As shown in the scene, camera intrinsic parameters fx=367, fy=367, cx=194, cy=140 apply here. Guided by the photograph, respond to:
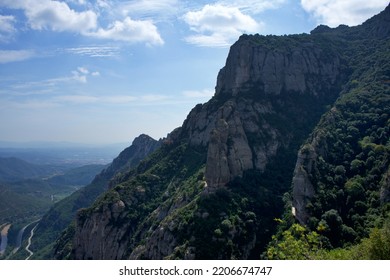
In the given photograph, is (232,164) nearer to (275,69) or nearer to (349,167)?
(349,167)

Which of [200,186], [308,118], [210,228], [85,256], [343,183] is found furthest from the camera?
[308,118]

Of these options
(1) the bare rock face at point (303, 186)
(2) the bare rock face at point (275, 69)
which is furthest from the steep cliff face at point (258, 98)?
(1) the bare rock face at point (303, 186)

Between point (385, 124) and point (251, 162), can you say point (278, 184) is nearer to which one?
point (251, 162)

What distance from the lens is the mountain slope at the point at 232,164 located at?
7238cm

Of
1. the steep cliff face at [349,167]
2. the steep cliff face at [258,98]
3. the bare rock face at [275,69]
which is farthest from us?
the bare rock face at [275,69]

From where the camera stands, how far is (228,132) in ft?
302

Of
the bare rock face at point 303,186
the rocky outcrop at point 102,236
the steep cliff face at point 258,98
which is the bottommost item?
the rocky outcrop at point 102,236

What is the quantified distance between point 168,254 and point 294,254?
4607 cm

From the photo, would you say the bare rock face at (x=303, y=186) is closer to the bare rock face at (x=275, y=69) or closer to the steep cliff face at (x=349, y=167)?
→ the steep cliff face at (x=349, y=167)

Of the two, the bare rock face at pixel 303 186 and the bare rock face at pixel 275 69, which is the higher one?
the bare rock face at pixel 275 69

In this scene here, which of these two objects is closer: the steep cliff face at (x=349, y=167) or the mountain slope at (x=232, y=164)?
the steep cliff face at (x=349, y=167)
